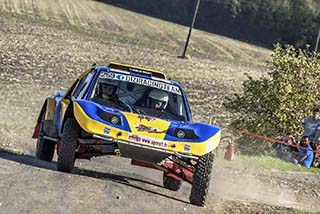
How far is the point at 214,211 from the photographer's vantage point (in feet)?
29.4

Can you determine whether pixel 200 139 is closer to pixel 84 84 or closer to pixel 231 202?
pixel 231 202

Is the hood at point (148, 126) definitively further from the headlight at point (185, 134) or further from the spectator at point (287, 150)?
the spectator at point (287, 150)

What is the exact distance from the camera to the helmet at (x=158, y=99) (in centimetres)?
1043

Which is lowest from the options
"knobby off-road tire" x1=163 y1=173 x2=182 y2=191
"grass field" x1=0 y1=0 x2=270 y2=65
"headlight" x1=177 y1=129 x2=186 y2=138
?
"grass field" x1=0 y1=0 x2=270 y2=65

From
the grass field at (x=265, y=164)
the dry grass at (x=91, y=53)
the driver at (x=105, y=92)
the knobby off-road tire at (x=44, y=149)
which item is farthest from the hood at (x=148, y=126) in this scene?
the dry grass at (x=91, y=53)

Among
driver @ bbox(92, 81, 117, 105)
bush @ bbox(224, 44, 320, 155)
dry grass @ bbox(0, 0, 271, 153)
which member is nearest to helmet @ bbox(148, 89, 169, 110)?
driver @ bbox(92, 81, 117, 105)

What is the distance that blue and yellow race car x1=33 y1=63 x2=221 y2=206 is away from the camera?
8.94m

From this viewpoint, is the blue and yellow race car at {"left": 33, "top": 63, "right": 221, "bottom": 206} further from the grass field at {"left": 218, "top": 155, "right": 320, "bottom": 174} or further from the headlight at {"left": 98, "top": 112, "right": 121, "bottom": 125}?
the grass field at {"left": 218, "top": 155, "right": 320, "bottom": 174}

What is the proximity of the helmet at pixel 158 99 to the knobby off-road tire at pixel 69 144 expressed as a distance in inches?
64.2

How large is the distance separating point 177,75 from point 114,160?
2607cm

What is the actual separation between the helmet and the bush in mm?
9032

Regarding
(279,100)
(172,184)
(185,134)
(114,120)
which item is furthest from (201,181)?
(279,100)

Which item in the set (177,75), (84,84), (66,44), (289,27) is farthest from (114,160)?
(289,27)

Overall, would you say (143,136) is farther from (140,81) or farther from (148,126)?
(140,81)
